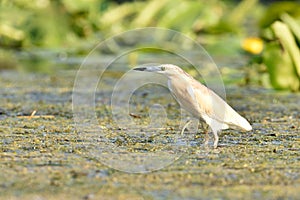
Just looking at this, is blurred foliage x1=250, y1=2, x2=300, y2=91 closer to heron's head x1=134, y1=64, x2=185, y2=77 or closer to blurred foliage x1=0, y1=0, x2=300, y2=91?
blurred foliage x1=0, y1=0, x2=300, y2=91

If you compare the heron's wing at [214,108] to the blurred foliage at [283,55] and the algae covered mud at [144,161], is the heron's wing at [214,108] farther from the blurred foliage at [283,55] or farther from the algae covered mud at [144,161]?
the blurred foliage at [283,55]

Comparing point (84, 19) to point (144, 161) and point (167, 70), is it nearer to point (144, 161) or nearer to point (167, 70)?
point (167, 70)

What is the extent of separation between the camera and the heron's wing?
2045 mm

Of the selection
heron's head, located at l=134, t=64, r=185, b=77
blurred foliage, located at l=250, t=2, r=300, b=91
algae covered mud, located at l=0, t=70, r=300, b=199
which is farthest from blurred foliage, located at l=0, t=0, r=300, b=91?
heron's head, located at l=134, t=64, r=185, b=77

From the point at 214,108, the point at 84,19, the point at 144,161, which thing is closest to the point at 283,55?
the point at 214,108

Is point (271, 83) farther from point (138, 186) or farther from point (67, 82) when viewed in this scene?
point (138, 186)

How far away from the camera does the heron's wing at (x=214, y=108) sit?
2.04 m

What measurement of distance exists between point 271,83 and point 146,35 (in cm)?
306

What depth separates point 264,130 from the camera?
2.49 meters

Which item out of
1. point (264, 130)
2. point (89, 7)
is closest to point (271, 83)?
point (264, 130)

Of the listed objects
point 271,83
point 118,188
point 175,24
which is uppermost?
point 175,24

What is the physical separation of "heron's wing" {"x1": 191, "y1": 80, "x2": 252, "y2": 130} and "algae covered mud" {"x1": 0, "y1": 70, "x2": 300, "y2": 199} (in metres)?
0.08

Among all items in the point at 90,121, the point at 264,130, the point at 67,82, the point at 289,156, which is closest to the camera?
the point at 289,156

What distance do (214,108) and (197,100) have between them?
7cm
